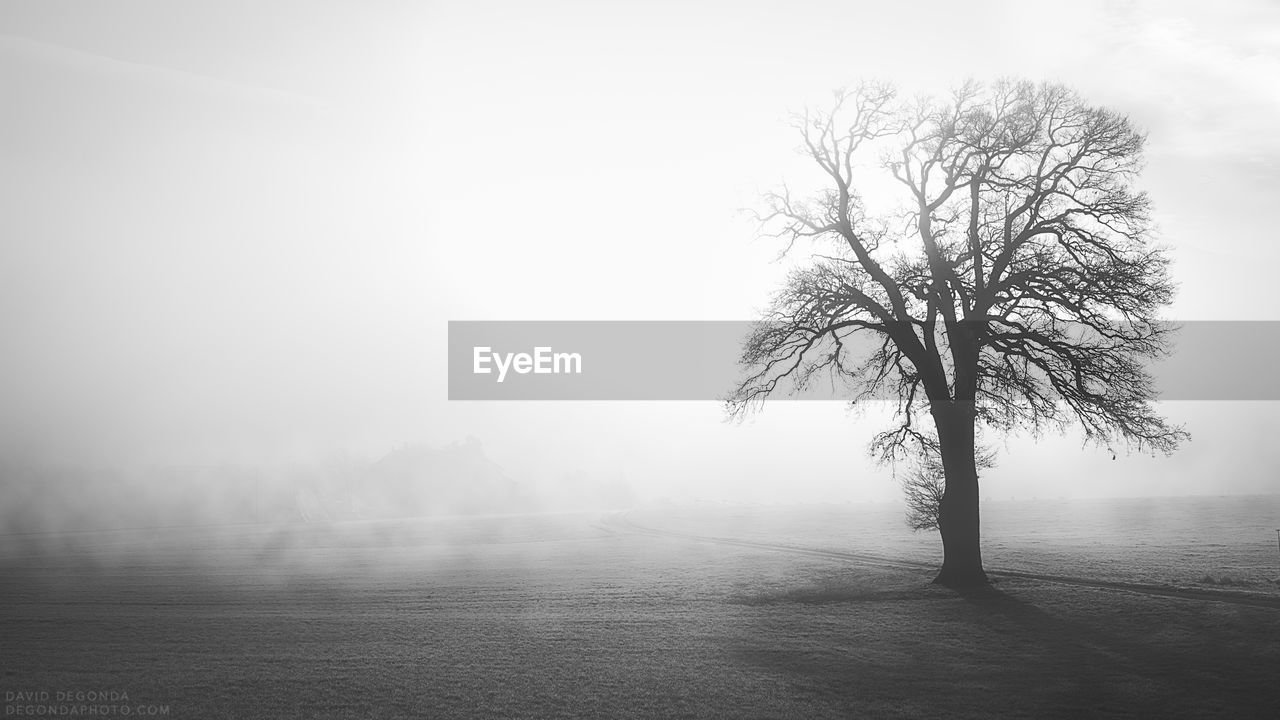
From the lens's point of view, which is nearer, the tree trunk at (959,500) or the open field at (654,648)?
the open field at (654,648)

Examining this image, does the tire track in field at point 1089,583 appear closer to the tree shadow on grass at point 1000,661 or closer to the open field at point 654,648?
the open field at point 654,648

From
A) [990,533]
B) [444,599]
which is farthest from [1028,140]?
[990,533]

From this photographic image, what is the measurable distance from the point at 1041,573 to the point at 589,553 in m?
30.8

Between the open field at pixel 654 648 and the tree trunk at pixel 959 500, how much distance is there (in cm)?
151

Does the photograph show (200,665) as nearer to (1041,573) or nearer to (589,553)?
(1041,573)

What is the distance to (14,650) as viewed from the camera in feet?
71.5

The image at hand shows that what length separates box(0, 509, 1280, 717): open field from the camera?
15.6 meters

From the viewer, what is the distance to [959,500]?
1174 inches

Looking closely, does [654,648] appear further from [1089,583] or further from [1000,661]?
[1089,583]

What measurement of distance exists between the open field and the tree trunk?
4.95 feet

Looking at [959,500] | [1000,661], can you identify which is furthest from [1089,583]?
[1000,661]

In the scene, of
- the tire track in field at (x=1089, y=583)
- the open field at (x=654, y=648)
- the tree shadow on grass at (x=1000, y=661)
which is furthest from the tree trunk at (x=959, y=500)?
the tire track in field at (x=1089, y=583)

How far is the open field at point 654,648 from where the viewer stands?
51.2ft

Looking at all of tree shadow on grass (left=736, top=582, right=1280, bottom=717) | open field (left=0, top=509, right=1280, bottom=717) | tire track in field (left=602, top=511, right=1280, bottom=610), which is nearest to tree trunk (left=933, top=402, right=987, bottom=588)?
open field (left=0, top=509, right=1280, bottom=717)
